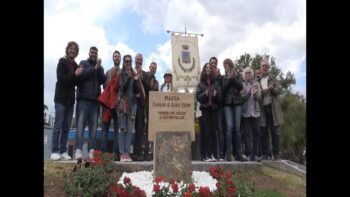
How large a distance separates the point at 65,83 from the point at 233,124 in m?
3.66

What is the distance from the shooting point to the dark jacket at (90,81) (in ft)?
28.2

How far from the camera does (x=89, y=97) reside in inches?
339

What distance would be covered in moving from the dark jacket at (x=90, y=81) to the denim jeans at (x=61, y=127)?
35cm

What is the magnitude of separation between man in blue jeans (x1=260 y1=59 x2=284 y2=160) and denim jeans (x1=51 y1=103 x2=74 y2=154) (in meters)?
4.29

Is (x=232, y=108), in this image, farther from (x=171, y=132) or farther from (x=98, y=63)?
(x=98, y=63)

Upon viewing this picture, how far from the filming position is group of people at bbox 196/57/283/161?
9492mm

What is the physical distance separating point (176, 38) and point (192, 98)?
4535 mm

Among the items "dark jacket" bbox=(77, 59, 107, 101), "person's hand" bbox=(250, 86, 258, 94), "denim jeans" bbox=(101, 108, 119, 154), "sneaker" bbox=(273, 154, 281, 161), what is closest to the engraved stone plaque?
"denim jeans" bbox=(101, 108, 119, 154)

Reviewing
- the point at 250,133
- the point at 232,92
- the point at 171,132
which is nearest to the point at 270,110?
the point at 250,133

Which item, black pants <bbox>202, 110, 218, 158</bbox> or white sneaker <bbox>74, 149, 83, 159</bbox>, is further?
black pants <bbox>202, 110, 218, 158</bbox>

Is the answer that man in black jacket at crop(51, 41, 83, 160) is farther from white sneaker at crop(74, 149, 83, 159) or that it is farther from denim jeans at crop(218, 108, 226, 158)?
denim jeans at crop(218, 108, 226, 158)

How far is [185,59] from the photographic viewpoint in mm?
12445
